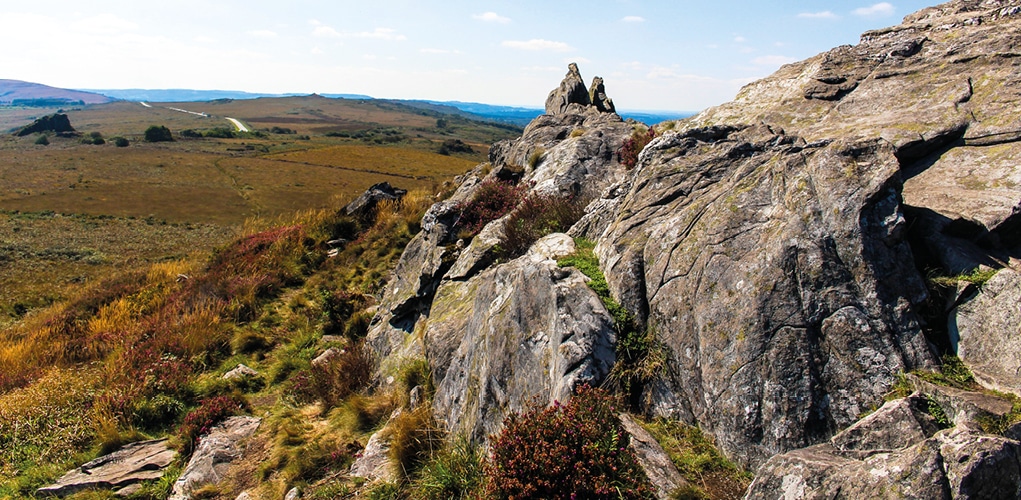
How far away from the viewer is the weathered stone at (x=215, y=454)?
8.68 m

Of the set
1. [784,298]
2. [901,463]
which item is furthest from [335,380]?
[901,463]

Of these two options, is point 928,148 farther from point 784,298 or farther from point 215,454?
point 215,454

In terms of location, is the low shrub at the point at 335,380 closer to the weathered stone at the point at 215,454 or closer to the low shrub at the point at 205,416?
the weathered stone at the point at 215,454

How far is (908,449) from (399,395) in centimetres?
793

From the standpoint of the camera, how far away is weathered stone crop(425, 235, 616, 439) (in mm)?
6758

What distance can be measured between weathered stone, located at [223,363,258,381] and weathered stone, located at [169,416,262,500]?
196 centimetres

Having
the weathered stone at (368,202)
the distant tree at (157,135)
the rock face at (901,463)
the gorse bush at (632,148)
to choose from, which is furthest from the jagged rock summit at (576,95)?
the distant tree at (157,135)

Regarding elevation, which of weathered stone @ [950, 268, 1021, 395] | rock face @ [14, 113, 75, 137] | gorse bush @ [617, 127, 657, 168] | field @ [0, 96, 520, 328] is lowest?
field @ [0, 96, 520, 328]

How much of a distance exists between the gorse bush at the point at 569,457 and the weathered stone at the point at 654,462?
12 cm

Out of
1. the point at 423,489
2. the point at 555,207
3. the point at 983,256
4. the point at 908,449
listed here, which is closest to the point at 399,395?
the point at 423,489

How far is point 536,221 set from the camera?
11.6 metres

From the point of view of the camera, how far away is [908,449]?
4246 millimetres

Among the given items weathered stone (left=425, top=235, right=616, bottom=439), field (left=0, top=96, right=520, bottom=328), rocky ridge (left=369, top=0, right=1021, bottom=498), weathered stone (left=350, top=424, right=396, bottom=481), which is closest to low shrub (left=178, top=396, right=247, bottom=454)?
rocky ridge (left=369, top=0, right=1021, bottom=498)

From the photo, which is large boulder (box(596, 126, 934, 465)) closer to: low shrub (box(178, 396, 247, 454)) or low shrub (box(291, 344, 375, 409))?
low shrub (box(291, 344, 375, 409))
